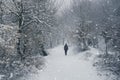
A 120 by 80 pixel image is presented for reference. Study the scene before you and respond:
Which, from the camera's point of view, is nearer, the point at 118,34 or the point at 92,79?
the point at 92,79

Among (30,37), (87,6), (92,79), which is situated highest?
(87,6)

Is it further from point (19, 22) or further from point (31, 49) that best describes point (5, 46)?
point (31, 49)

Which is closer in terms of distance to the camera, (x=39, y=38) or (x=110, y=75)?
(x=110, y=75)

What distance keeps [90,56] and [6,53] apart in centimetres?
1263

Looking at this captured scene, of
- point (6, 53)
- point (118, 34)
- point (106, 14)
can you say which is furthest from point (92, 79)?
point (106, 14)

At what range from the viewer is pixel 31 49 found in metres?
20.5

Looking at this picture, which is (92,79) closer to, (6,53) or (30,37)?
(6,53)

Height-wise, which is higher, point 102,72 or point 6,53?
point 6,53

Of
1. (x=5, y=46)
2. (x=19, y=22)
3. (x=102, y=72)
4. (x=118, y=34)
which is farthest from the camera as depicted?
(x=118, y=34)

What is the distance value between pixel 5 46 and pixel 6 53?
875 mm

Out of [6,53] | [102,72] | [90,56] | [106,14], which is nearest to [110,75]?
[102,72]

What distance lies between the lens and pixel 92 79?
43.3 feet

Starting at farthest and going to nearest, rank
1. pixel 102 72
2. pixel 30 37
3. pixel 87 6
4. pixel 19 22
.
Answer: pixel 87 6 < pixel 30 37 < pixel 19 22 < pixel 102 72

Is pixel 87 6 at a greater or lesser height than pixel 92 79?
greater
